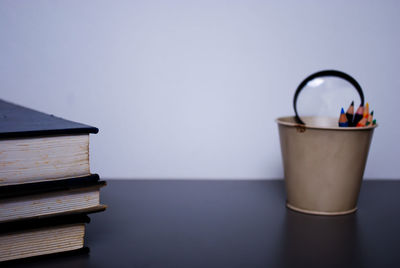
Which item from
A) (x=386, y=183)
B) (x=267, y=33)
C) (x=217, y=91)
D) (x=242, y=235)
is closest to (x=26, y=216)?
(x=242, y=235)

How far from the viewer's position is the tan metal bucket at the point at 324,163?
2.58 ft

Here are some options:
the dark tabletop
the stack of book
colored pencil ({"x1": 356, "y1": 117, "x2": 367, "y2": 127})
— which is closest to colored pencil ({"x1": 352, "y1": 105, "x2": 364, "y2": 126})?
colored pencil ({"x1": 356, "y1": 117, "x2": 367, "y2": 127})

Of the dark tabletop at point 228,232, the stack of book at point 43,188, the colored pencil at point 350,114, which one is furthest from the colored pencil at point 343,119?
the stack of book at point 43,188

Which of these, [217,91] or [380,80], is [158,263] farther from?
[380,80]

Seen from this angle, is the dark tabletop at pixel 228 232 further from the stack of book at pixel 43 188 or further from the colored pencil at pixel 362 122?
the colored pencil at pixel 362 122

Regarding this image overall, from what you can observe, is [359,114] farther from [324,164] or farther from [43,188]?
[43,188]

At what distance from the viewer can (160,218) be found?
77 cm

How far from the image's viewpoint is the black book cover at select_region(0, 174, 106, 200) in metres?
0.52

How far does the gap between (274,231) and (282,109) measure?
1.51ft

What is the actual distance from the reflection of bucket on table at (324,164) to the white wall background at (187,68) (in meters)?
0.26

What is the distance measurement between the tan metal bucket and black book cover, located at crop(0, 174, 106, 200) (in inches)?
16.3

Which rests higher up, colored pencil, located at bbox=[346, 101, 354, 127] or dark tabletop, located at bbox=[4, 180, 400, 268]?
colored pencil, located at bbox=[346, 101, 354, 127]

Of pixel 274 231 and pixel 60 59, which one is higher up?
pixel 60 59

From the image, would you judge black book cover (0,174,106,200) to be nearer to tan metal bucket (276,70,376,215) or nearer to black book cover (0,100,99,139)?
black book cover (0,100,99,139)
